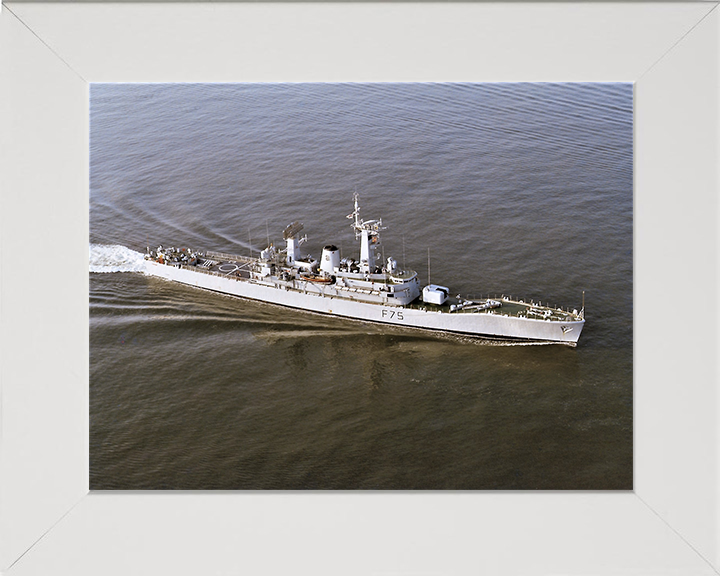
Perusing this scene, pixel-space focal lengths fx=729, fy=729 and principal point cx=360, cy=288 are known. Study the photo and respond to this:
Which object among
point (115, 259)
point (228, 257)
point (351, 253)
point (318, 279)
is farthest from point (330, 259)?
point (115, 259)

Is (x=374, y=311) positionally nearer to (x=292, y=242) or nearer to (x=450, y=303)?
(x=450, y=303)

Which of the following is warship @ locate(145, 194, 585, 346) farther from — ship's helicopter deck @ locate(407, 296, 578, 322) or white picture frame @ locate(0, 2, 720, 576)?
white picture frame @ locate(0, 2, 720, 576)

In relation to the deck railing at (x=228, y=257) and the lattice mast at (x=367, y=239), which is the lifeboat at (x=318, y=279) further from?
the deck railing at (x=228, y=257)

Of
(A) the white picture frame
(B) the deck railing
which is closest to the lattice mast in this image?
(B) the deck railing

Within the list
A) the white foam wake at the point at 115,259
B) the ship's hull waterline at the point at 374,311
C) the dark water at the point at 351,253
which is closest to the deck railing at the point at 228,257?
the dark water at the point at 351,253
